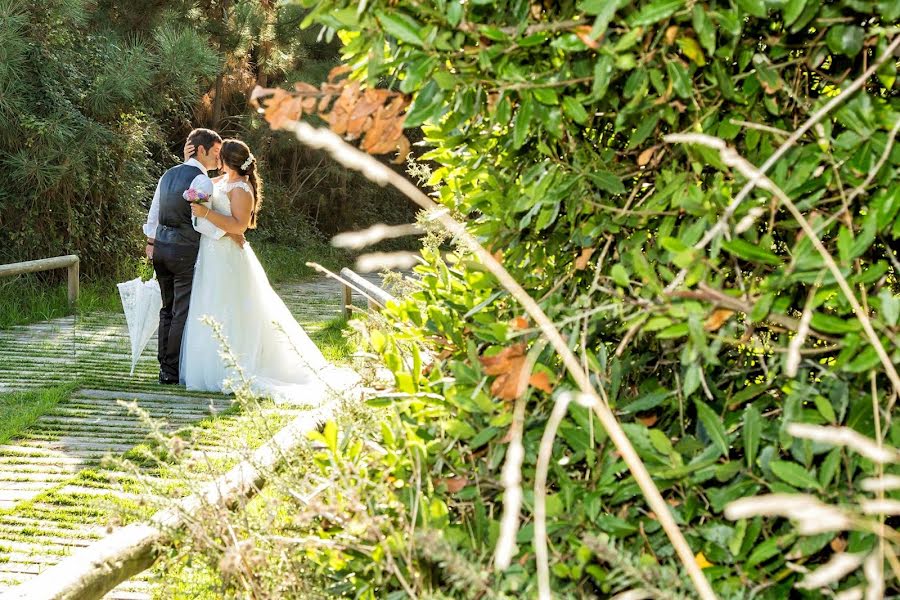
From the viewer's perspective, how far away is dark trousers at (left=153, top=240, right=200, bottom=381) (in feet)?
27.7

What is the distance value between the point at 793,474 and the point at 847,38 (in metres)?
0.78

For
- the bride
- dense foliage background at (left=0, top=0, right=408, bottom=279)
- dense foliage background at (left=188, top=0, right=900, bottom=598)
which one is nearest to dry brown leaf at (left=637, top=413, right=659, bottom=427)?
dense foliage background at (left=188, top=0, right=900, bottom=598)

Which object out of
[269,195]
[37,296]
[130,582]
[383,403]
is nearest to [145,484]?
[383,403]

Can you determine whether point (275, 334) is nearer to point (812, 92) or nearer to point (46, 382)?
point (46, 382)

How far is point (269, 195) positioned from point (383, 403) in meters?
20.4

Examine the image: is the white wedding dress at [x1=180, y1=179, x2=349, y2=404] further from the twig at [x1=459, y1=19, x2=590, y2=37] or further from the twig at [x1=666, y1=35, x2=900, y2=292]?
the twig at [x1=666, y1=35, x2=900, y2=292]

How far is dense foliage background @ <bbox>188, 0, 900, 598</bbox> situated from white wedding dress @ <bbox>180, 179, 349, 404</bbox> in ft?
19.3

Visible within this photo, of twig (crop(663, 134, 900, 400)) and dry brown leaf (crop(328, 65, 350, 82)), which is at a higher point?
dry brown leaf (crop(328, 65, 350, 82))

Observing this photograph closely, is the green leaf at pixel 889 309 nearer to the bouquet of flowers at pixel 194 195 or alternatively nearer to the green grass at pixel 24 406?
the green grass at pixel 24 406

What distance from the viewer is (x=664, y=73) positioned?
2.01 meters

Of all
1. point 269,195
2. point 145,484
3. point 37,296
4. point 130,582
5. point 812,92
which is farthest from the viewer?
point 269,195

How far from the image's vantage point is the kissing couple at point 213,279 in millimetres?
8242

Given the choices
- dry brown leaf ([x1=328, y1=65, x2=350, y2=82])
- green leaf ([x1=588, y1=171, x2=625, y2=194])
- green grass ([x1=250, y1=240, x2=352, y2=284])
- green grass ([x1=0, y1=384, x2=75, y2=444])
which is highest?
dry brown leaf ([x1=328, y1=65, x2=350, y2=82])

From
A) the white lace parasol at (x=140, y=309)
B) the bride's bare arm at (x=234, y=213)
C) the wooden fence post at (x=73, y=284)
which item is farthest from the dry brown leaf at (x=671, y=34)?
the wooden fence post at (x=73, y=284)
